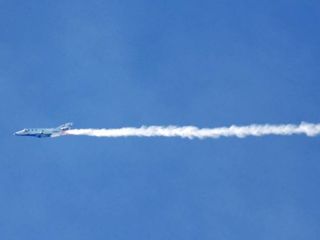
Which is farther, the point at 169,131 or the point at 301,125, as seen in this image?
the point at 169,131

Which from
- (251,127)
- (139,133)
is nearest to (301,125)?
(251,127)

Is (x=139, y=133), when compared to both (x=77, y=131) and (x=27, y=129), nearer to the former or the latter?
(x=77, y=131)

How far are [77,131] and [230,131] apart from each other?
1604 inches

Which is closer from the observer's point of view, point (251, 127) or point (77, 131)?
point (251, 127)

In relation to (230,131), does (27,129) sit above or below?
above

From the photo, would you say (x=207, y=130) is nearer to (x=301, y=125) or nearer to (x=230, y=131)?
(x=230, y=131)

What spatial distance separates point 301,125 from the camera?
415 ft

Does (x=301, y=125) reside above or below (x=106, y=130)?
below

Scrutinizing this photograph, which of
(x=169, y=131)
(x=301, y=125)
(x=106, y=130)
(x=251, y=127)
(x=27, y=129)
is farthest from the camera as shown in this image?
(x=27, y=129)

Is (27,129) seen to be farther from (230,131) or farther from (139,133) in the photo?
(230,131)

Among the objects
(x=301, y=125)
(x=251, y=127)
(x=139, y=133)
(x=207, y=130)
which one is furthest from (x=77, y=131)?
(x=301, y=125)

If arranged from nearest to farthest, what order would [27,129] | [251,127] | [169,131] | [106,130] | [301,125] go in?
[301,125], [251,127], [169,131], [106,130], [27,129]

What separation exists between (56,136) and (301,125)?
6209cm

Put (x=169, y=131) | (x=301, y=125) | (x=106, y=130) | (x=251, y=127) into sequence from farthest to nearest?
(x=106, y=130) < (x=169, y=131) < (x=251, y=127) < (x=301, y=125)
